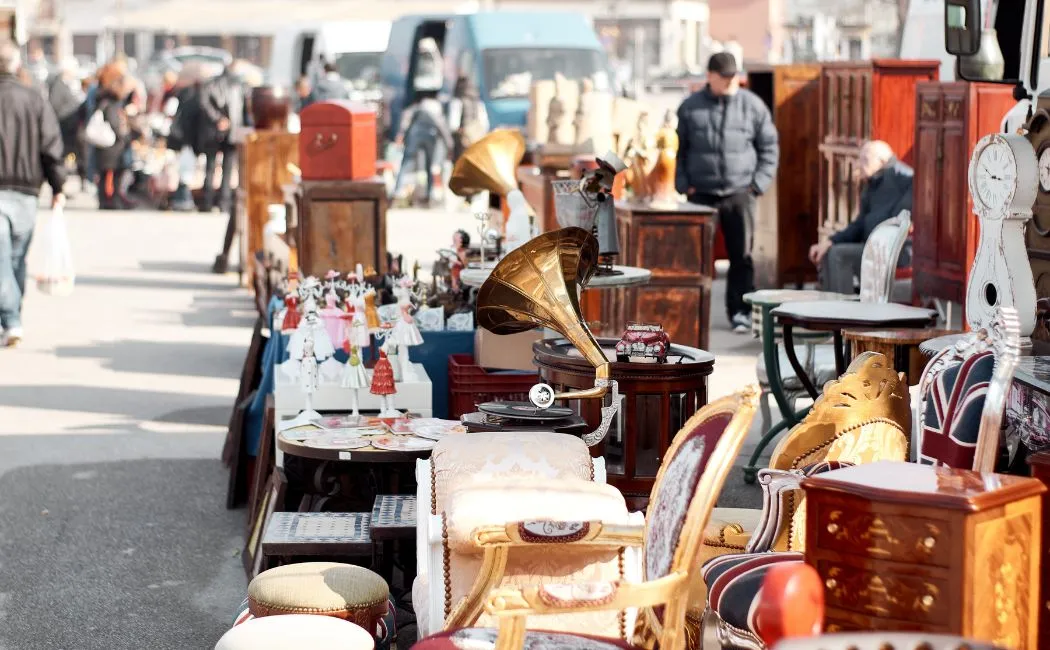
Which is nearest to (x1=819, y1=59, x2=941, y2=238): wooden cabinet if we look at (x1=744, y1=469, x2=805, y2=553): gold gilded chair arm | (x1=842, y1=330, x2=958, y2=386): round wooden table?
(x1=842, y1=330, x2=958, y2=386): round wooden table

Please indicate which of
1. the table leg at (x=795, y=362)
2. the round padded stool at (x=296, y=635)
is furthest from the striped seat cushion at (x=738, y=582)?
the table leg at (x=795, y=362)

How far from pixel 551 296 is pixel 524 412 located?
47 cm

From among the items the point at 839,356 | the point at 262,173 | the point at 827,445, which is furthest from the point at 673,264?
the point at 262,173

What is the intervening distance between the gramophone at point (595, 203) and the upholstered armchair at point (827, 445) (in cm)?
246

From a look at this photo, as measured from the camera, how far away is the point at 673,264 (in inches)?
367

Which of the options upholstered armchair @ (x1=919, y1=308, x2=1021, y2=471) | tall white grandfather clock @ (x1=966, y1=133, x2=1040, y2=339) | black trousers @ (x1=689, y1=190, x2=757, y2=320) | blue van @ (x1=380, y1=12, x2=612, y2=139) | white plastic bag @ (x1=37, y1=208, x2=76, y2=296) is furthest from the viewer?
blue van @ (x1=380, y1=12, x2=612, y2=139)

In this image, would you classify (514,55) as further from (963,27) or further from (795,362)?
(795,362)

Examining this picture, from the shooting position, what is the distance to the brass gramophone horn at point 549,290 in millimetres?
5719

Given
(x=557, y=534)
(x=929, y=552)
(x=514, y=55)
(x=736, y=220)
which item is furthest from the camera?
(x=514, y=55)

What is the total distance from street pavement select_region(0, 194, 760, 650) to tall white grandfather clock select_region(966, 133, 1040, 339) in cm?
Answer: 199

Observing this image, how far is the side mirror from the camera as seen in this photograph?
698 cm

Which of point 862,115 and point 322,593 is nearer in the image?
point 322,593

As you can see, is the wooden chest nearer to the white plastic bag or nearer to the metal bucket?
the metal bucket

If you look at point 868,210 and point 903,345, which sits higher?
point 868,210
